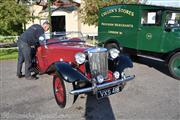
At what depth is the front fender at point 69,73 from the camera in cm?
503

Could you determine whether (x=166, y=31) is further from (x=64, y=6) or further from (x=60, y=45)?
(x=64, y=6)

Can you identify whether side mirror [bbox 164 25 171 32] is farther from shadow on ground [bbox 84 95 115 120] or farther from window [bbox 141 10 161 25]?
shadow on ground [bbox 84 95 115 120]

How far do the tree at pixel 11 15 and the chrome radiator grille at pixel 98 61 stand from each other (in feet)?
24.0

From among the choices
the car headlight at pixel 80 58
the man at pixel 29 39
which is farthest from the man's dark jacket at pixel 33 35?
the car headlight at pixel 80 58

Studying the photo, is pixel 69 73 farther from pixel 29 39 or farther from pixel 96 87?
pixel 29 39

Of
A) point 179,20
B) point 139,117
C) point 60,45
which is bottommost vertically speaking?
point 139,117

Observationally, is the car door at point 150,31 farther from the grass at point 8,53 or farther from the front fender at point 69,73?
the grass at point 8,53

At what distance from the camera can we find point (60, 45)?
6750mm

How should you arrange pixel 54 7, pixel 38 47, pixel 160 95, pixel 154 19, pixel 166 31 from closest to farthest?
pixel 160 95
pixel 38 47
pixel 166 31
pixel 154 19
pixel 54 7

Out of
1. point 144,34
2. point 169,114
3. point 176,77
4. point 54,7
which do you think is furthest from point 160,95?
point 54,7

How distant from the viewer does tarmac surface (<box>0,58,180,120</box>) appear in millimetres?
4899

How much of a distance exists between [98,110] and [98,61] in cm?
101

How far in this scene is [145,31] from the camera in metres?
8.80

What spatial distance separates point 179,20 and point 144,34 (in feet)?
3.92
